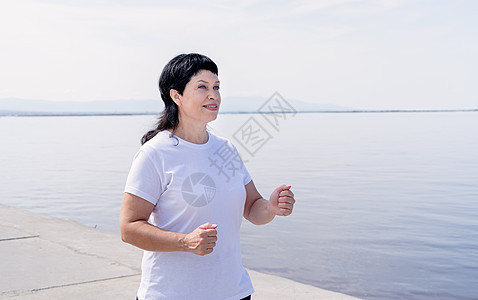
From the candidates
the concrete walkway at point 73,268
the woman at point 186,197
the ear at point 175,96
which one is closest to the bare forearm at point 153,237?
the woman at point 186,197

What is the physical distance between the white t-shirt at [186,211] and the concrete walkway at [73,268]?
105 inches

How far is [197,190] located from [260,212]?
15.8 inches

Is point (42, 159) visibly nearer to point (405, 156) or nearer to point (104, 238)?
point (405, 156)

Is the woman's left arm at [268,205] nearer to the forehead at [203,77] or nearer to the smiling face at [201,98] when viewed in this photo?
the smiling face at [201,98]

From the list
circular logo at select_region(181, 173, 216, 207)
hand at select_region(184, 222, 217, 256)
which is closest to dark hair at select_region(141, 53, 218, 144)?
circular logo at select_region(181, 173, 216, 207)

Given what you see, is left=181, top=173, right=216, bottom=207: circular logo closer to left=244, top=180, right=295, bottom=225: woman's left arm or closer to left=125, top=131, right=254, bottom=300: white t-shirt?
left=125, top=131, right=254, bottom=300: white t-shirt

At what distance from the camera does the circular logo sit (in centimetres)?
246

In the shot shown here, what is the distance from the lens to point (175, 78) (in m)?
2.61

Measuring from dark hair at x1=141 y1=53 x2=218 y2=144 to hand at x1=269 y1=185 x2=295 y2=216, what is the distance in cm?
51

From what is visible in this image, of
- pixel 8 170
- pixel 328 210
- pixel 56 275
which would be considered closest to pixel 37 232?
pixel 56 275

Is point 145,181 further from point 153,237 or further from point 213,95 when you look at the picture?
point 213,95

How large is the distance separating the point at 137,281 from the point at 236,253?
10.4ft

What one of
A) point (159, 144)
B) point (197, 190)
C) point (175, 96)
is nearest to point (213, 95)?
point (175, 96)

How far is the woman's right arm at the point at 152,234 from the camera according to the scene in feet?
7.46
